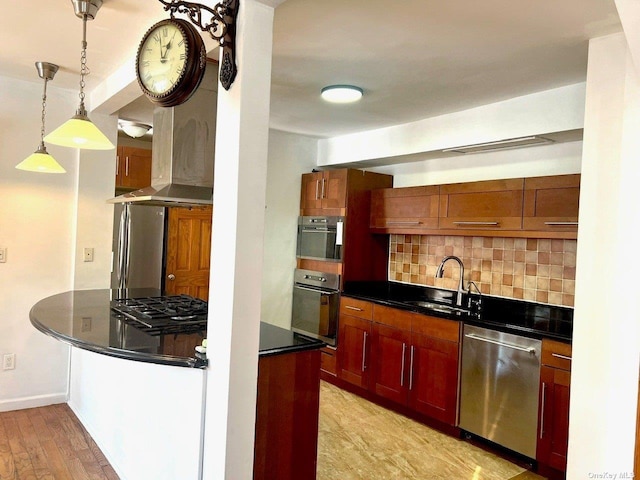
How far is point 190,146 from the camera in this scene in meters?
2.45

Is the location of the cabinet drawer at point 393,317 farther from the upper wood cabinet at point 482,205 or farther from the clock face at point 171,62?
the clock face at point 171,62

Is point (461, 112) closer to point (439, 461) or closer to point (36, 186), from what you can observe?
point (439, 461)

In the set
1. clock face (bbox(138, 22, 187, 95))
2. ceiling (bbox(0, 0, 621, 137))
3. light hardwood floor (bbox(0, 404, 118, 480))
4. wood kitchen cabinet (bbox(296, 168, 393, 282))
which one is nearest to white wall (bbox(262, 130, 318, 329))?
wood kitchen cabinet (bbox(296, 168, 393, 282))

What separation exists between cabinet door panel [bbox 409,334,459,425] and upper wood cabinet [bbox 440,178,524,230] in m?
0.91

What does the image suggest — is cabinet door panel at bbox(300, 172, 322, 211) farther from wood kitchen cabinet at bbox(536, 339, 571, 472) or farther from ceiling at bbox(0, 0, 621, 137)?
wood kitchen cabinet at bbox(536, 339, 571, 472)

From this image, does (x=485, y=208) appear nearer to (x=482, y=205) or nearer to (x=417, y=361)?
(x=482, y=205)

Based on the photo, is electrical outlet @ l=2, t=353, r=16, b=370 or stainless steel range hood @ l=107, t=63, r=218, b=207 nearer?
stainless steel range hood @ l=107, t=63, r=218, b=207

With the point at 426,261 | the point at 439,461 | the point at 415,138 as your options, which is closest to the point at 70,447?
the point at 439,461

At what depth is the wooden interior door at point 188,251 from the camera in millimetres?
5016

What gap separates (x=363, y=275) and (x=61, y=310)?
8.57 ft

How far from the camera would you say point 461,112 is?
352 cm

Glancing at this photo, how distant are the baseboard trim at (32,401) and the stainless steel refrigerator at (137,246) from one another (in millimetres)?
1444

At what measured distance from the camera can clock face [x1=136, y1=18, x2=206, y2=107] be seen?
154cm

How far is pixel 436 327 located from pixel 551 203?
1141 mm
